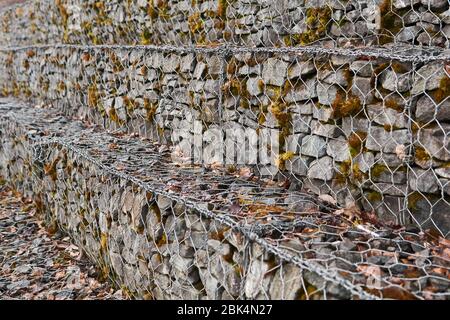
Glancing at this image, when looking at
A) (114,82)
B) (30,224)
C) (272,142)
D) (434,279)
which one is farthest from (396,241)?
(30,224)

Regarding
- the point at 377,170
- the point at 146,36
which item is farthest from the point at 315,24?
the point at 146,36

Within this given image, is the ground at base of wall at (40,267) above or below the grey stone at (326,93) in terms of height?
below

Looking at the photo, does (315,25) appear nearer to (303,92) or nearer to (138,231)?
(303,92)

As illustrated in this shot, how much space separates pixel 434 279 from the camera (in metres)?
2.15

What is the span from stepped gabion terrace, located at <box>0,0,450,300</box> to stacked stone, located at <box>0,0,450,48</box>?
1 cm

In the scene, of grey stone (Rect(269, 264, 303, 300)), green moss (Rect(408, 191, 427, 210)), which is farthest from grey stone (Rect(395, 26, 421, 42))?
grey stone (Rect(269, 264, 303, 300))

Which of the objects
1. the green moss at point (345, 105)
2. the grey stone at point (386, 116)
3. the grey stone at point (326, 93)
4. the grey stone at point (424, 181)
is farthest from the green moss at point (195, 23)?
the grey stone at point (424, 181)

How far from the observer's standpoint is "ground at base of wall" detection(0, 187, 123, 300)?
413 centimetres

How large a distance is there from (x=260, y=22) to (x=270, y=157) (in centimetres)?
101

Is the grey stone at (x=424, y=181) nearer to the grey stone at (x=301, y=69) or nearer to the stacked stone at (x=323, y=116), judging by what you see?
the stacked stone at (x=323, y=116)

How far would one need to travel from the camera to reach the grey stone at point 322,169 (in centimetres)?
306

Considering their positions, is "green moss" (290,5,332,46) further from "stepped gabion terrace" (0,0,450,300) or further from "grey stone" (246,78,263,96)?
"grey stone" (246,78,263,96)

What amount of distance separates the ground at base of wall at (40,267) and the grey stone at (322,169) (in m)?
1.88
